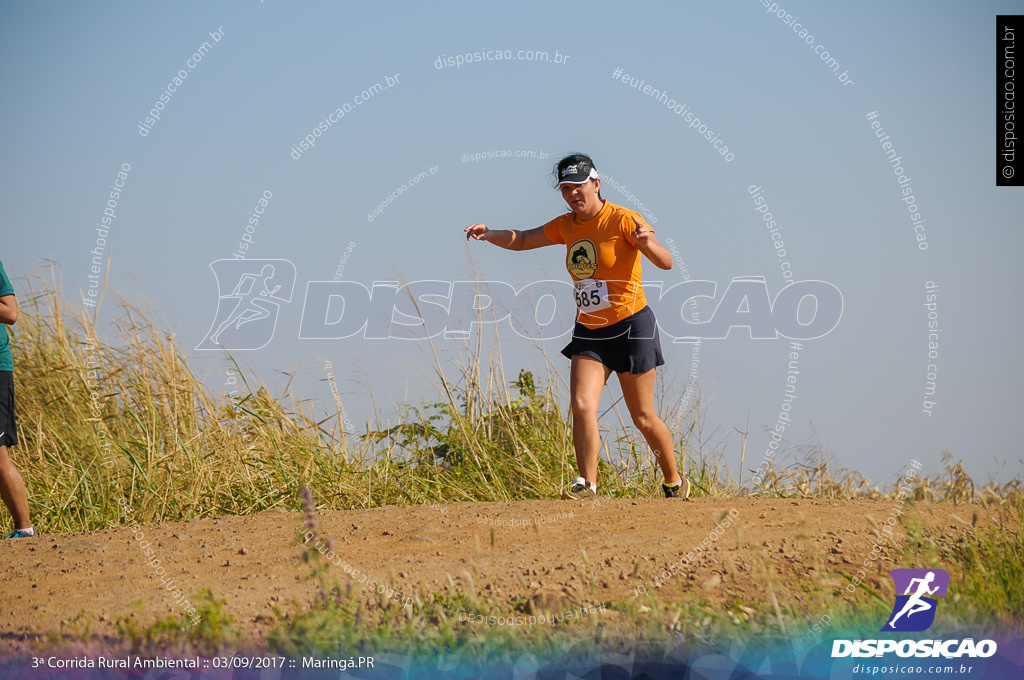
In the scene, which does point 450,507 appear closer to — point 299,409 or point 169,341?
point 299,409

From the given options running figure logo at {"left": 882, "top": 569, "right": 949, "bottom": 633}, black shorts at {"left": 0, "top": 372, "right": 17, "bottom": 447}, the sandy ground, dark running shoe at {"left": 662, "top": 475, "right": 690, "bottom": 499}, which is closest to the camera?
running figure logo at {"left": 882, "top": 569, "right": 949, "bottom": 633}

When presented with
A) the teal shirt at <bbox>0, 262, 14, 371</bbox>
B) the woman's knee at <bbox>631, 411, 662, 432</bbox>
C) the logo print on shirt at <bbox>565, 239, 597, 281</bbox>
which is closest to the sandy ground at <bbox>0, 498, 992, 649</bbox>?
the woman's knee at <bbox>631, 411, 662, 432</bbox>

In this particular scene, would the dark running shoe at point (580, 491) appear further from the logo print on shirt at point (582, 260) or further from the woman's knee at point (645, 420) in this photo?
the logo print on shirt at point (582, 260)

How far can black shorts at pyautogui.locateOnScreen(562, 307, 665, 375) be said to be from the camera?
4.82m

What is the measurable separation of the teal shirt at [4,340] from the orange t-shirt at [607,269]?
3.12m

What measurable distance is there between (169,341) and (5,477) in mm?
1530

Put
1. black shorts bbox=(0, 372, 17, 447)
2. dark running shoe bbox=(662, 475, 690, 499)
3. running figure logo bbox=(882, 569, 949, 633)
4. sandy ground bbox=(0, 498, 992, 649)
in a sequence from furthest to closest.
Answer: dark running shoe bbox=(662, 475, 690, 499), black shorts bbox=(0, 372, 17, 447), sandy ground bbox=(0, 498, 992, 649), running figure logo bbox=(882, 569, 949, 633)

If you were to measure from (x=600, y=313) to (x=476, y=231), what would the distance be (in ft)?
3.02

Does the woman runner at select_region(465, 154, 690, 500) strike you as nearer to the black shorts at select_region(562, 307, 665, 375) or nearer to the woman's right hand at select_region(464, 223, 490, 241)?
the black shorts at select_region(562, 307, 665, 375)

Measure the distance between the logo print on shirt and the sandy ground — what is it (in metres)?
1.26

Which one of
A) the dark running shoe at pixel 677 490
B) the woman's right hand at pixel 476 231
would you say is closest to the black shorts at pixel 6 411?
the woman's right hand at pixel 476 231

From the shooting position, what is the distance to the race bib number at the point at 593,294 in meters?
4.80

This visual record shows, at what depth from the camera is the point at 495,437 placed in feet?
19.9

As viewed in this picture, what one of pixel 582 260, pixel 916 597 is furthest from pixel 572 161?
Answer: pixel 916 597
